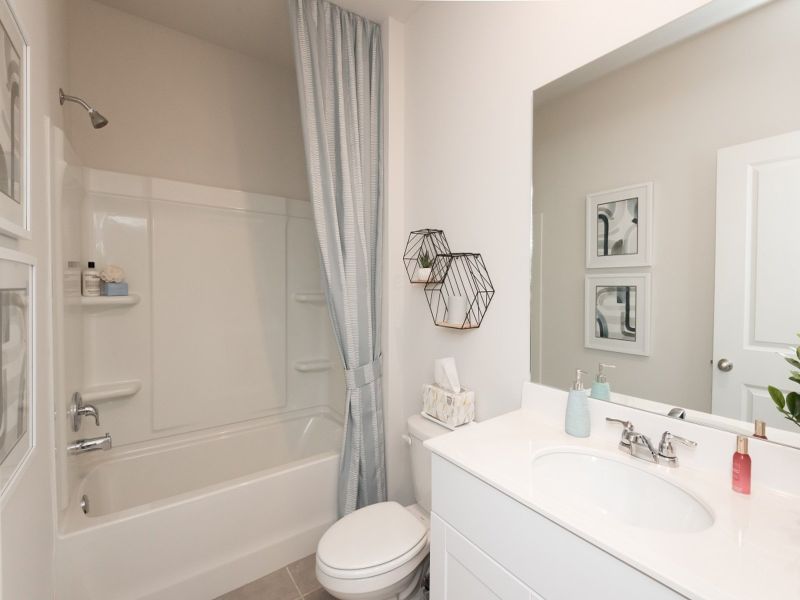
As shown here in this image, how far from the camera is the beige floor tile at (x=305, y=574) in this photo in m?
1.64

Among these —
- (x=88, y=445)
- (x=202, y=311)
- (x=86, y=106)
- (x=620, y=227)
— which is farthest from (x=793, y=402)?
(x=202, y=311)

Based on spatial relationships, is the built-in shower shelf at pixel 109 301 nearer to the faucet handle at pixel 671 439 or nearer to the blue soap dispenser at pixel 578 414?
the blue soap dispenser at pixel 578 414

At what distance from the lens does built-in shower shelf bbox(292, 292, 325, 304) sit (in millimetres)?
2570

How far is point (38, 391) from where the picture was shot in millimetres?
1062

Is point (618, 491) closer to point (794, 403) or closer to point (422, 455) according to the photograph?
point (794, 403)

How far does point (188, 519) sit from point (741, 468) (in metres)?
1.80

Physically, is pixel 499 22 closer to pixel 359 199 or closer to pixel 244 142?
pixel 359 199

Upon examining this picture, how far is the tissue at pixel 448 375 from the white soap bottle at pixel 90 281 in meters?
1.76

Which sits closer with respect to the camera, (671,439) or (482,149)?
(671,439)

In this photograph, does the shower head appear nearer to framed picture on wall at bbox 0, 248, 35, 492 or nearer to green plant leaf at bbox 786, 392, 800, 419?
framed picture on wall at bbox 0, 248, 35, 492

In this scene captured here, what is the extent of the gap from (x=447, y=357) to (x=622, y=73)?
1.16 m

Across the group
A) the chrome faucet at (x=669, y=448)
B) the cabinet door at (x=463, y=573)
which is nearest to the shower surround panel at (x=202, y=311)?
the cabinet door at (x=463, y=573)

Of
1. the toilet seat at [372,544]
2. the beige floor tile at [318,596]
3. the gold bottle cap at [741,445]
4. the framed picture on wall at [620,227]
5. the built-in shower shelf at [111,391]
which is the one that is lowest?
the beige floor tile at [318,596]

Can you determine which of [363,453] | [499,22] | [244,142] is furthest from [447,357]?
[244,142]
